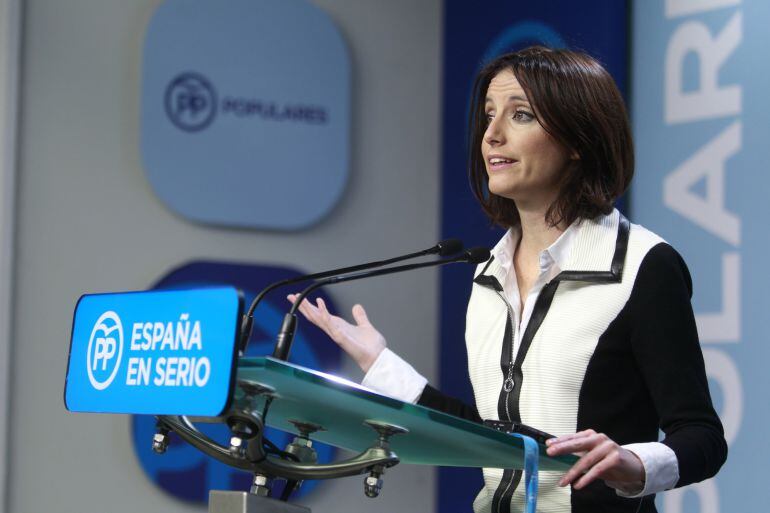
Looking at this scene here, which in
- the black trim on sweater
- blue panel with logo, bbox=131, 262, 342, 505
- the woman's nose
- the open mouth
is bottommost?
blue panel with logo, bbox=131, 262, 342, 505

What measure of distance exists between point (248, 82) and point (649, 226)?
61.3 inches

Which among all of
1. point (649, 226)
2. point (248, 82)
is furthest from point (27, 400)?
point (649, 226)

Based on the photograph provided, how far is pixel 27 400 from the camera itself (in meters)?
3.71

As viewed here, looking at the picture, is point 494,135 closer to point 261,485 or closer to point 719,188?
point 261,485

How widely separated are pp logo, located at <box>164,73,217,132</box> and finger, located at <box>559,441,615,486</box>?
2.82 m

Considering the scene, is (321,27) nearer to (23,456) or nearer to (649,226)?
(649,226)

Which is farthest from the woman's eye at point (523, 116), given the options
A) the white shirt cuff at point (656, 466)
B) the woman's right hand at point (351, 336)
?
the white shirt cuff at point (656, 466)

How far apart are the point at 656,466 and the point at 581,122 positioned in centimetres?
62

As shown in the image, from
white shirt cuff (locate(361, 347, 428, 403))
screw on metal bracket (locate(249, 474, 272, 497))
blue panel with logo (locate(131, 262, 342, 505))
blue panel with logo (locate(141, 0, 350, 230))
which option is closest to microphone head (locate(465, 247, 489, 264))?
white shirt cuff (locate(361, 347, 428, 403))

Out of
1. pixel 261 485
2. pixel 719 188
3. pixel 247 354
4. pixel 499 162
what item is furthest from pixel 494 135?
pixel 247 354

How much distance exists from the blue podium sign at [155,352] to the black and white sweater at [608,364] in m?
0.73

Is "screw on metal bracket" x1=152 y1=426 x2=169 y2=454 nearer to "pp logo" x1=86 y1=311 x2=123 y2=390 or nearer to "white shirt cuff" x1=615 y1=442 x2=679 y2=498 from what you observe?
"pp logo" x1=86 y1=311 x2=123 y2=390

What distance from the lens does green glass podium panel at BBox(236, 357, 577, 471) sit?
119 centimetres

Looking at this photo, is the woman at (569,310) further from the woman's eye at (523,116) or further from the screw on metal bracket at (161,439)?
the screw on metal bracket at (161,439)
